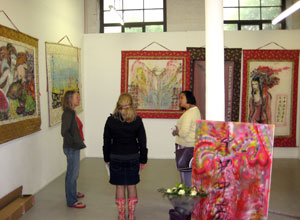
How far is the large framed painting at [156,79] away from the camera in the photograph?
726cm

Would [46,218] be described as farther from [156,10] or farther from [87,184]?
[156,10]

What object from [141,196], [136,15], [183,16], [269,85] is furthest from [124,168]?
[136,15]

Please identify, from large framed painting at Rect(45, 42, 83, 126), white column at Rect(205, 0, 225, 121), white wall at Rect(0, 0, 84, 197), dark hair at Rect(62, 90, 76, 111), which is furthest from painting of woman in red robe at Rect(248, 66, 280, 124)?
dark hair at Rect(62, 90, 76, 111)

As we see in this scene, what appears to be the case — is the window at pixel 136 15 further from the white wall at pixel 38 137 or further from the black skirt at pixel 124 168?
the black skirt at pixel 124 168

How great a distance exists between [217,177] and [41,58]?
344cm

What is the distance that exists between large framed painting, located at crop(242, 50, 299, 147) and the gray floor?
1150mm

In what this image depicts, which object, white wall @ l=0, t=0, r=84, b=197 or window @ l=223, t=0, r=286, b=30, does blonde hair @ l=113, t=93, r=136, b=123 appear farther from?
window @ l=223, t=0, r=286, b=30

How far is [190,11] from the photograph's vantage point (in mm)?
7906

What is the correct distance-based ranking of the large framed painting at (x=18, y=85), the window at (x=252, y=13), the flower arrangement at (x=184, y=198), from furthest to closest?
the window at (x=252, y=13), the large framed painting at (x=18, y=85), the flower arrangement at (x=184, y=198)

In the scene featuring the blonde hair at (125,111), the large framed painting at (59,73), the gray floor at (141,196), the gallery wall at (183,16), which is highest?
the gallery wall at (183,16)

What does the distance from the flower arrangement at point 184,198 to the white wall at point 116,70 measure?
4376 mm

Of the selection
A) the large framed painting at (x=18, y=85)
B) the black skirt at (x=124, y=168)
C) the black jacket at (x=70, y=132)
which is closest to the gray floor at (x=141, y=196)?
the black skirt at (x=124, y=168)

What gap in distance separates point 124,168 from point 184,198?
0.97 meters

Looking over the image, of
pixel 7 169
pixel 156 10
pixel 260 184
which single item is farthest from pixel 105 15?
pixel 260 184
